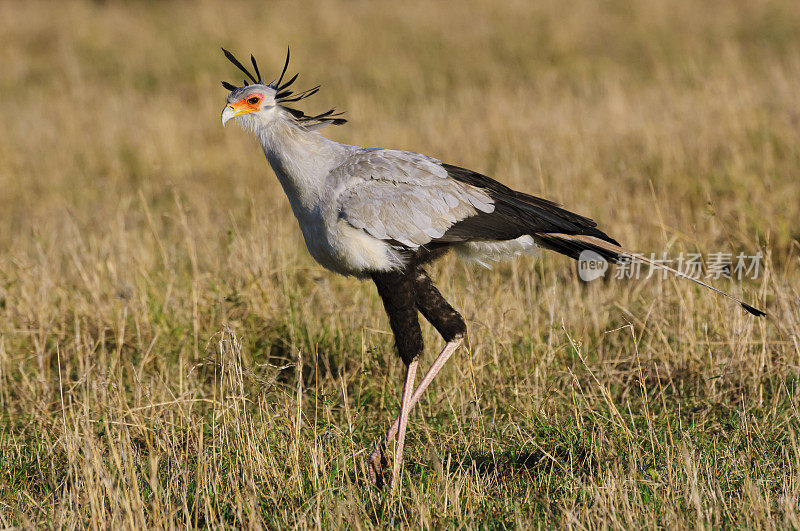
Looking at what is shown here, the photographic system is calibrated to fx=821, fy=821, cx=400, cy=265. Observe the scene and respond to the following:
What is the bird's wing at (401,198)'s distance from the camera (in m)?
3.35

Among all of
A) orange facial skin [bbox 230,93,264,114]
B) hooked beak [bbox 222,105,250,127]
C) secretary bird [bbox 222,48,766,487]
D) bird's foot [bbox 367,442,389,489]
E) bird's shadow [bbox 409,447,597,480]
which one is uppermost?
orange facial skin [bbox 230,93,264,114]

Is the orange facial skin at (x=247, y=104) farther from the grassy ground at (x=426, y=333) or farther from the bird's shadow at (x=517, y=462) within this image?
the bird's shadow at (x=517, y=462)

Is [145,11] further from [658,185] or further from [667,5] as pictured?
[658,185]

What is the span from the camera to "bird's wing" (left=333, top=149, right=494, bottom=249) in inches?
132

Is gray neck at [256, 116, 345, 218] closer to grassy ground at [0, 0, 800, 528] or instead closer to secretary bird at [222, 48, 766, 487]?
secretary bird at [222, 48, 766, 487]

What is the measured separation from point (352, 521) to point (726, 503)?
1.33 meters

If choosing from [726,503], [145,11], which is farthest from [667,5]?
[726,503]

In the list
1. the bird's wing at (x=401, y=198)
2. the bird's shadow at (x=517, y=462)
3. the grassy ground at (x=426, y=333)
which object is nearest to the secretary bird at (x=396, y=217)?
the bird's wing at (x=401, y=198)

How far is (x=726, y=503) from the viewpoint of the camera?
2.93 meters

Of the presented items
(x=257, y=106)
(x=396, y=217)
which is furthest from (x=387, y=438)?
(x=257, y=106)

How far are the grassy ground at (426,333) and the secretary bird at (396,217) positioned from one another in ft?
1.50

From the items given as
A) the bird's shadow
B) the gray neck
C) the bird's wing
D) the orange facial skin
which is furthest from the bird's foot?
the orange facial skin

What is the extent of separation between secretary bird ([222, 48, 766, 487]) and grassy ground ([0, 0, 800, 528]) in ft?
1.50

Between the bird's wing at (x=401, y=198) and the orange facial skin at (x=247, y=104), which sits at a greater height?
the orange facial skin at (x=247, y=104)
